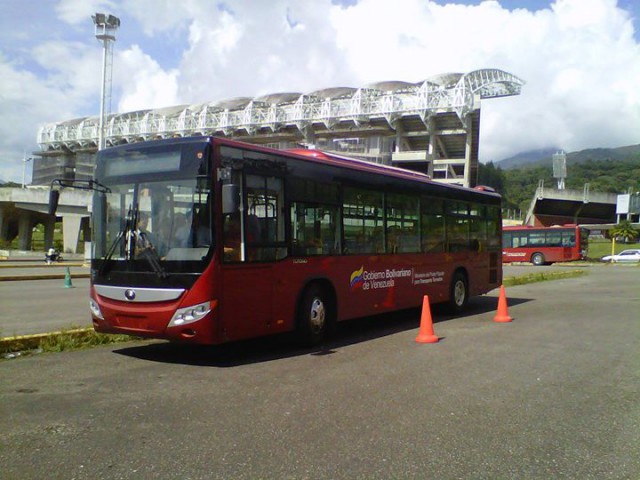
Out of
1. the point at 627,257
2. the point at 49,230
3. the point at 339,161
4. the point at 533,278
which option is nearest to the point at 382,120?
the point at 627,257

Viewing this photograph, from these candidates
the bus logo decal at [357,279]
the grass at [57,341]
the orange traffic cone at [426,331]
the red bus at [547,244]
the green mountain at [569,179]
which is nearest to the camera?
the grass at [57,341]

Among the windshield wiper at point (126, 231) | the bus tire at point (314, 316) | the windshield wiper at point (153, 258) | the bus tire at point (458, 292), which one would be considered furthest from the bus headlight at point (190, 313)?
the bus tire at point (458, 292)

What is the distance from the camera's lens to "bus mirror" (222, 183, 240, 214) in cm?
742

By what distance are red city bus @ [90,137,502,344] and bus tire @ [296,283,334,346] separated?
17mm

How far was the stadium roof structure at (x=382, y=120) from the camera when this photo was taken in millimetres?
68312

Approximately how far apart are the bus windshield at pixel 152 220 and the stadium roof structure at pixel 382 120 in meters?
61.0

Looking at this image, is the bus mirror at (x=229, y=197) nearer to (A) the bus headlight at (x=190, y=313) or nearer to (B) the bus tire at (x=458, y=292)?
(A) the bus headlight at (x=190, y=313)

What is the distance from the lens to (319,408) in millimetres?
5887

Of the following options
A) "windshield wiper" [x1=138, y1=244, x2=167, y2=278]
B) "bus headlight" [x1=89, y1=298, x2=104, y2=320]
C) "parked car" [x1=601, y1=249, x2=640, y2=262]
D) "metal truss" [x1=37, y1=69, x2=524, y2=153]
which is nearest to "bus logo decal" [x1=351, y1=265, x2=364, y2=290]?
"windshield wiper" [x1=138, y1=244, x2=167, y2=278]

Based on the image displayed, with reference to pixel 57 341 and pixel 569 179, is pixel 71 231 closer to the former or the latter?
pixel 57 341

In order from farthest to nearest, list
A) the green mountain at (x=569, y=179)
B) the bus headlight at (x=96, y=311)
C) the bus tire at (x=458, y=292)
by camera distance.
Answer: the green mountain at (x=569, y=179)
the bus tire at (x=458, y=292)
the bus headlight at (x=96, y=311)

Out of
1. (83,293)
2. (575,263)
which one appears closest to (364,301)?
(83,293)

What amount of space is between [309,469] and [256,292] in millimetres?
4140

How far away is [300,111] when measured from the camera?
77.2 meters
